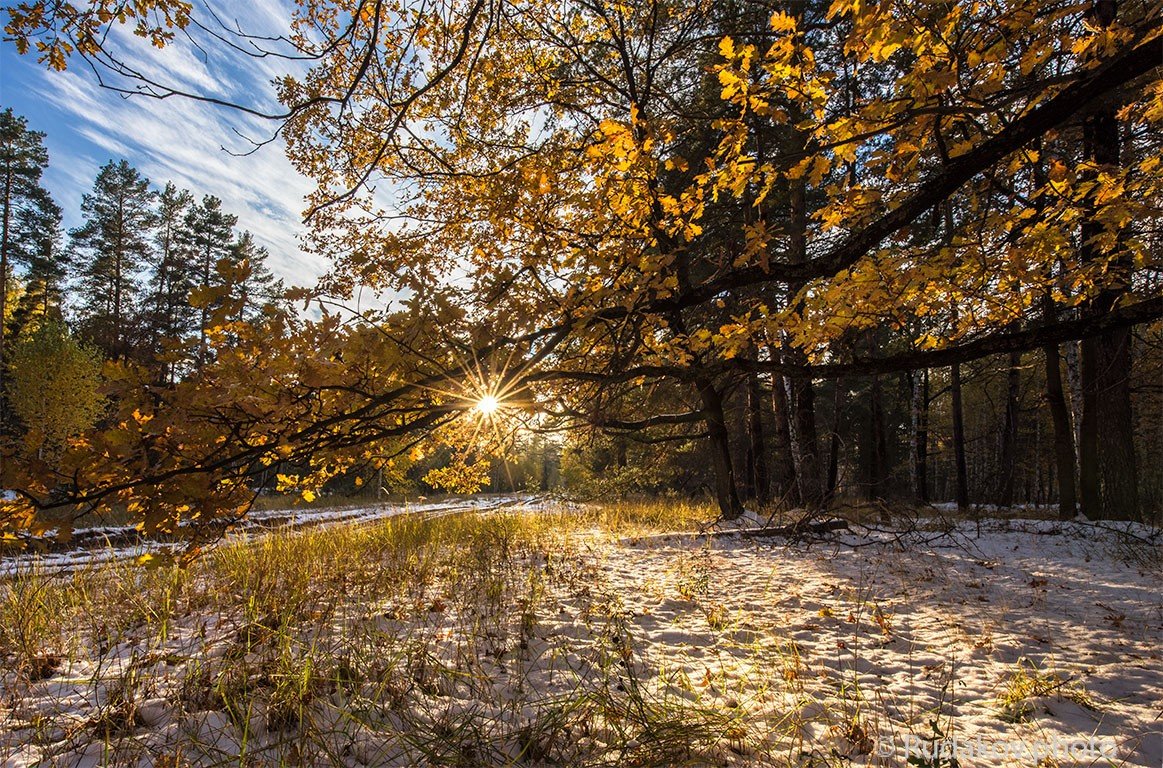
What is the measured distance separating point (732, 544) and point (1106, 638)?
3843mm

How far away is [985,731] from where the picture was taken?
7.09 ft

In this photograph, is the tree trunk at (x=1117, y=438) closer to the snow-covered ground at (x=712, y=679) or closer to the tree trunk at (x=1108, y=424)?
the tree trunk at (x=1108, y=424)

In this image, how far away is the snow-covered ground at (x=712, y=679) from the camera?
1962 mm

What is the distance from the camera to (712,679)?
2611 millimetres

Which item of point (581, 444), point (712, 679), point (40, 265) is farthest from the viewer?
point (40, 265)

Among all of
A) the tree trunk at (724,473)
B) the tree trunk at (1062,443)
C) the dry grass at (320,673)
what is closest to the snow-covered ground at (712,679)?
the dry grass at (320,673)

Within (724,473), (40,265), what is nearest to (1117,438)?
(724,473)

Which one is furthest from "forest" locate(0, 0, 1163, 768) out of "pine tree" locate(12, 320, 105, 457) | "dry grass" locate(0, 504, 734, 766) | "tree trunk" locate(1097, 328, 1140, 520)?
"pine tree" locate(12, 320, 105, 457)

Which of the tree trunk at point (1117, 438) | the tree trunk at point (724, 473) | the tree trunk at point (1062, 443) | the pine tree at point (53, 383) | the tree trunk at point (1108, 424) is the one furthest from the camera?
the pine tree at point (53, 383)

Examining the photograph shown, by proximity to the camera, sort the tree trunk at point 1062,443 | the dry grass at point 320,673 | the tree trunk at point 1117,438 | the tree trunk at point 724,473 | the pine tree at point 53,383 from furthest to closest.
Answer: the pine tree at point 53,383, the tree trunk at point 1062,443, the tree trunk at point 724,473, the tree trunk at point 1117,438, the dry grass at point 320,673

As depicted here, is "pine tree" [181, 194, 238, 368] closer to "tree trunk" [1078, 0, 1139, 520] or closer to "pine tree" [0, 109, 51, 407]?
"pine tree" [0, 109, 51, 407]

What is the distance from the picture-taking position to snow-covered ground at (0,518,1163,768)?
196 centimetres

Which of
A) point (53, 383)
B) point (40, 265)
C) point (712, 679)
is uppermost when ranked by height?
point (40, 265)

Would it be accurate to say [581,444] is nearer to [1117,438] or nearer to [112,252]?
[1117,438]
